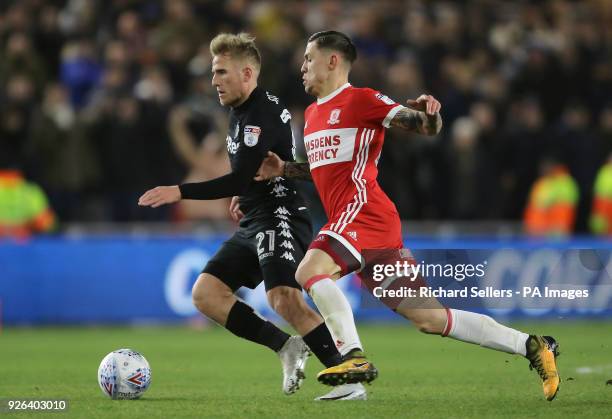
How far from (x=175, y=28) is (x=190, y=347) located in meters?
6.43

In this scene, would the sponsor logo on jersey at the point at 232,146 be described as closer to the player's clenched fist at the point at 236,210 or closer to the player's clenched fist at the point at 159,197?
the player's clenched fist at the point at 236,210

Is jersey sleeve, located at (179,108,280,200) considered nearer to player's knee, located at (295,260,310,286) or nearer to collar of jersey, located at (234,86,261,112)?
collar of jersey, located at (234,86,261,112)

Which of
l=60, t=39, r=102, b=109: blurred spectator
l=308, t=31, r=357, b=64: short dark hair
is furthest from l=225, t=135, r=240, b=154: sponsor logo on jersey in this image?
l=60, t=39, r=102, b=109: blurred spectator

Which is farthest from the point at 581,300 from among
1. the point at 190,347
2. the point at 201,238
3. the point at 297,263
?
A: the point at 201,238

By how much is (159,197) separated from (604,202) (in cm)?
1082

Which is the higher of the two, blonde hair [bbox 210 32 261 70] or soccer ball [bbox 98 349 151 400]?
blonde hair [bbox 210 32 261 70]

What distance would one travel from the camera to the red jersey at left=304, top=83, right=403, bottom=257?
772 centimetres

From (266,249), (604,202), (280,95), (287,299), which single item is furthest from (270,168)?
(604,202)

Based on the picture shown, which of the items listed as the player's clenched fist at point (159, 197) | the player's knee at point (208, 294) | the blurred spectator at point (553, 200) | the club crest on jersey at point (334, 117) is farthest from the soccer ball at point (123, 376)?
the blurred spectator at point (553, 200)

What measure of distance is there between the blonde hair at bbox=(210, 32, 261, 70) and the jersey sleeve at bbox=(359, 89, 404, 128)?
1094 mm

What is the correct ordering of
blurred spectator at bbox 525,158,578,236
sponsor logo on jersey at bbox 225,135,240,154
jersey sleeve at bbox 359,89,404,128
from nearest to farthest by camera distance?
jersey sleeve at bbox 359,89,404,128, sponsor logo on jersey at bbox 225,135,240,154, blurred spectator at bbox 525,158,578,236

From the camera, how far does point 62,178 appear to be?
54.4ft

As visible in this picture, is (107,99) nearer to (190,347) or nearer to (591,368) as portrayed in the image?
(190,347)

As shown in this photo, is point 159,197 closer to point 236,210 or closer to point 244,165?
point 244,165
